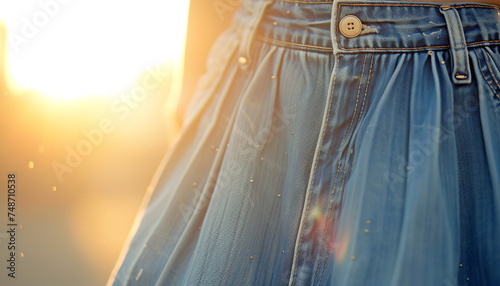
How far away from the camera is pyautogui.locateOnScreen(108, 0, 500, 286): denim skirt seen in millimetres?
509

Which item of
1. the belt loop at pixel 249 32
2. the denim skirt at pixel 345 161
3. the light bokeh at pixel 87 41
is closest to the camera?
the denim skirt at pixel 345 161

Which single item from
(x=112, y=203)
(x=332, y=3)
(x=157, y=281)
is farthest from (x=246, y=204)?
(x=112, y=203)

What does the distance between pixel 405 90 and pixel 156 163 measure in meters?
0.53

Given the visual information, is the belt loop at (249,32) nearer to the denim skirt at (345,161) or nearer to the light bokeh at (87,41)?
the denim skirt at (345,161)

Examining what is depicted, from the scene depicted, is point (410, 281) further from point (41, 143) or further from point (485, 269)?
point (41, 143)

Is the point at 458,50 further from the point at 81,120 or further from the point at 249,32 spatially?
the point at 81,120

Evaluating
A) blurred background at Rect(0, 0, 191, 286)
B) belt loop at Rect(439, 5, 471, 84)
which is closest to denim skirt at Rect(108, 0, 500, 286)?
belt loop at Rect(439, 5, 471, 84)

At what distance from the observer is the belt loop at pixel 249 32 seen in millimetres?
623

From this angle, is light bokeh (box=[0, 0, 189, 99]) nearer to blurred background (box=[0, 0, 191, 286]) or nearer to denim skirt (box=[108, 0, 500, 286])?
blurred background (box=[0, 0, 191, 286])

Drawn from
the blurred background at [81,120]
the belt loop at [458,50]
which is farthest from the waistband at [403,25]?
the blurred background at [81,120]

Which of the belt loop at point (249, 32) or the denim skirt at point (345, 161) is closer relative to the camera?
the denim skirt at point (345, 161)

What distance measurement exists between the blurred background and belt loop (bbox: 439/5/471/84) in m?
0.46

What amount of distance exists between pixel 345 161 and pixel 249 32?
0.23 metres

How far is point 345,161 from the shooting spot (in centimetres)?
56
